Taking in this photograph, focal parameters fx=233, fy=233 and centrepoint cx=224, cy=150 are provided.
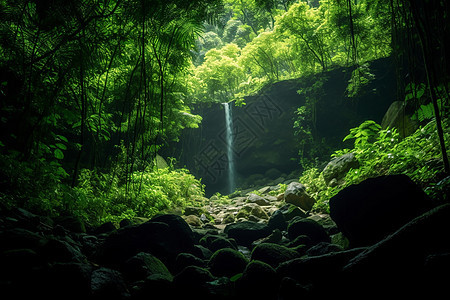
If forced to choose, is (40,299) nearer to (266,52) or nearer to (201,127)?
(201,127)

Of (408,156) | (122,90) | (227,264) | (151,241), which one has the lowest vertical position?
(227,264)

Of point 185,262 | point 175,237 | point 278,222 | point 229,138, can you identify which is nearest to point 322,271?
point 185,262

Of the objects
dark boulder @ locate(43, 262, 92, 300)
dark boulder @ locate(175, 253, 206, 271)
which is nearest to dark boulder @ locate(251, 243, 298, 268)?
dark boulder @ locate(175, 253, 206, 271)

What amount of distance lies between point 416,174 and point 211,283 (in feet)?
10.6

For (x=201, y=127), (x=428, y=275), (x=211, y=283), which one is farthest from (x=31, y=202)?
(x=201, y=127)

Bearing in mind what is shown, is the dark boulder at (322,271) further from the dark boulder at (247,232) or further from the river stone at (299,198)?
the river stone at (299,198)

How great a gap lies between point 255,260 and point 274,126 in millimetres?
15005

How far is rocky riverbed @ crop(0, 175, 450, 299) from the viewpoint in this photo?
1595 millimetres

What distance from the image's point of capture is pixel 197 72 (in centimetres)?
1762

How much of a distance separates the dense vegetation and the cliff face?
11.0 ft

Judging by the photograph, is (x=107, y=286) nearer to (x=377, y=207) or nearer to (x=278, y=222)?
(x=377, y=207)

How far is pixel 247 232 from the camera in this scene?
4762 mm

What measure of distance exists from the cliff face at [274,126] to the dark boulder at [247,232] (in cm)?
1011

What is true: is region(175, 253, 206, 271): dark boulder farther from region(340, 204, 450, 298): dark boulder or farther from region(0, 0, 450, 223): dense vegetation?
region(340, 204, 450, 298): dark boulder
